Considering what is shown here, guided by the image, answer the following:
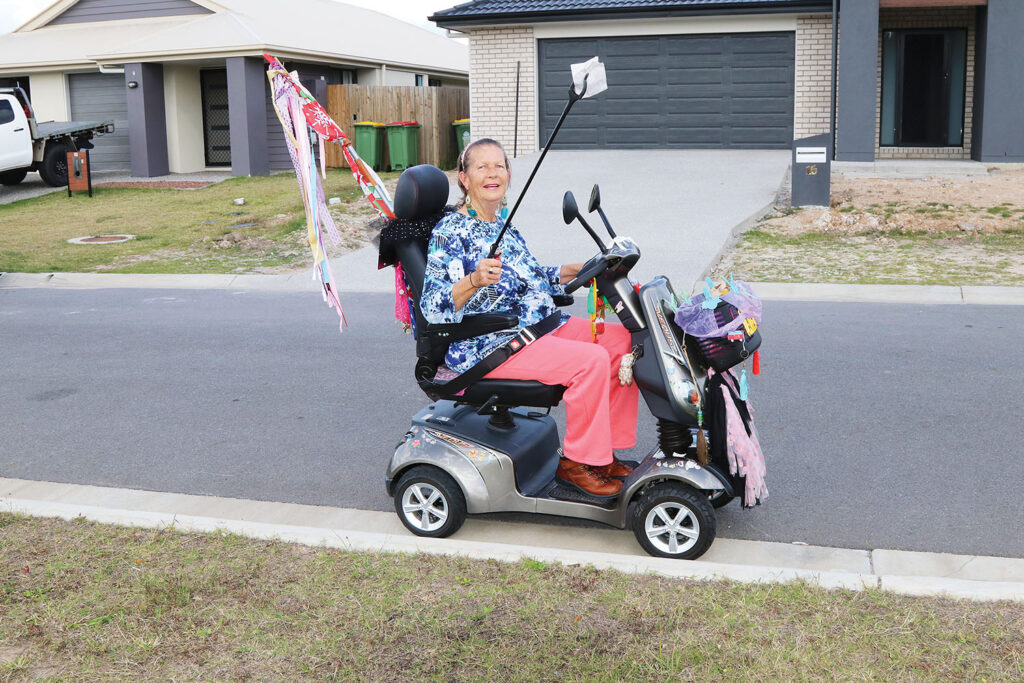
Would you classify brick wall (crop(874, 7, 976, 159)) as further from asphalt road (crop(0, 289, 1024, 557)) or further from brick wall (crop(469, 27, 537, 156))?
asphalt road (crop(0, 289, 1024, 557))

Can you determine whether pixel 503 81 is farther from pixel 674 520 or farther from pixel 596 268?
pixel 674 520

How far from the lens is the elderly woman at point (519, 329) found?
4.29 metres

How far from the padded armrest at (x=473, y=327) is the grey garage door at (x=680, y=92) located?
17.1 metres

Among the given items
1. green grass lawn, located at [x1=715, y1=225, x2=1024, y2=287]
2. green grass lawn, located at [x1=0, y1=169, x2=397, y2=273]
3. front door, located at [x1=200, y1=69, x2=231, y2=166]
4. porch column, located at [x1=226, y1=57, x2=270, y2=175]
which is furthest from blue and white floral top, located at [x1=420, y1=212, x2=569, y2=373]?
front door, located at [x1=200, y1=69, x2=231, y2=166]

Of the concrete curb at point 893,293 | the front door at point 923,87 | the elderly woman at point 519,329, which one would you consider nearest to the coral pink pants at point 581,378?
the elderly woman at point 519,329

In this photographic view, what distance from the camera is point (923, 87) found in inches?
805

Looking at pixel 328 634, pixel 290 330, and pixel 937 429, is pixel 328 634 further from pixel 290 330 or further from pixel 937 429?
pixel 290 330

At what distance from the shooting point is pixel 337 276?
39.3 ft

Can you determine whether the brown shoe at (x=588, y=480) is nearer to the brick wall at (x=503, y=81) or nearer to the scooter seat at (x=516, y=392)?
the scooter seat at (x=516, y=392)

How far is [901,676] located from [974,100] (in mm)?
18613

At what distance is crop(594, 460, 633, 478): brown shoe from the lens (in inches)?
178

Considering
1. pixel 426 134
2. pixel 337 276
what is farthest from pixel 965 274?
pixel 426 134

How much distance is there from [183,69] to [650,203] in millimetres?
15290

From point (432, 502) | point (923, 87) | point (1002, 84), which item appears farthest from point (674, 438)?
point (923, 87)
